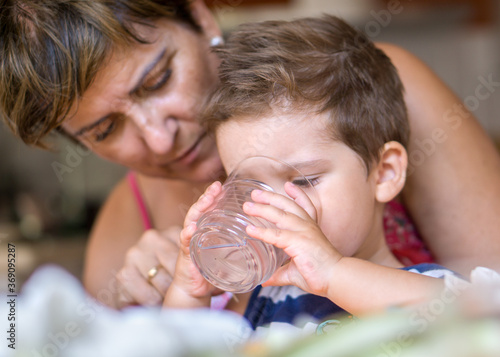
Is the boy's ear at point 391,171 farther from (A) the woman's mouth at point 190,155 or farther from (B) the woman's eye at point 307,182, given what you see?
(A) the woman's mouth at point 190,155

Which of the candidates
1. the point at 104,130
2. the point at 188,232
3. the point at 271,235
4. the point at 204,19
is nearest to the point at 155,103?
the point at 104,130

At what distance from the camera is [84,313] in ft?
1.16

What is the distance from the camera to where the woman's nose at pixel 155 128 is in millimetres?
1000

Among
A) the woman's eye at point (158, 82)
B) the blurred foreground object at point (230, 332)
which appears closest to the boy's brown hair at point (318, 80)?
the woman's eye at point (158, 82)

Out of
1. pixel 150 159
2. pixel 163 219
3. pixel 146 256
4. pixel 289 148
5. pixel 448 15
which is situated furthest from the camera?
pixel 448 15

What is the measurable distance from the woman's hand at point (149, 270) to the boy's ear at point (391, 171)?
39 centimetres

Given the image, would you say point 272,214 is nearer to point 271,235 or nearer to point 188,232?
point 271,235

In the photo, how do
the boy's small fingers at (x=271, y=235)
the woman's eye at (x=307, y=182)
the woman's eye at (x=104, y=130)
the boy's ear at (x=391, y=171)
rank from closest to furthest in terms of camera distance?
the boy's small fingers at (x=271, y=235) → the woman's eye at (x=307, y=182) → the boy's ear at (x=391, y=171) → the woman's eye at (x=104, y=130)

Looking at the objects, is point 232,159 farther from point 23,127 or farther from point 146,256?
point 23,127

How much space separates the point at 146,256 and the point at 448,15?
3633 millimetres

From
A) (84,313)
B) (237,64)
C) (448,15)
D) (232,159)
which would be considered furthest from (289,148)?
(448,15)

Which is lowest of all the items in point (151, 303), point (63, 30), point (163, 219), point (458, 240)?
point (163, 219)

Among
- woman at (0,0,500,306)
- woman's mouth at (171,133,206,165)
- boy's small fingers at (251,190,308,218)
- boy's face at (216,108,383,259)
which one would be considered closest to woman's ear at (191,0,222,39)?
woman at (0,0,500,306)

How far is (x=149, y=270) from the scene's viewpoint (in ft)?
3.26
